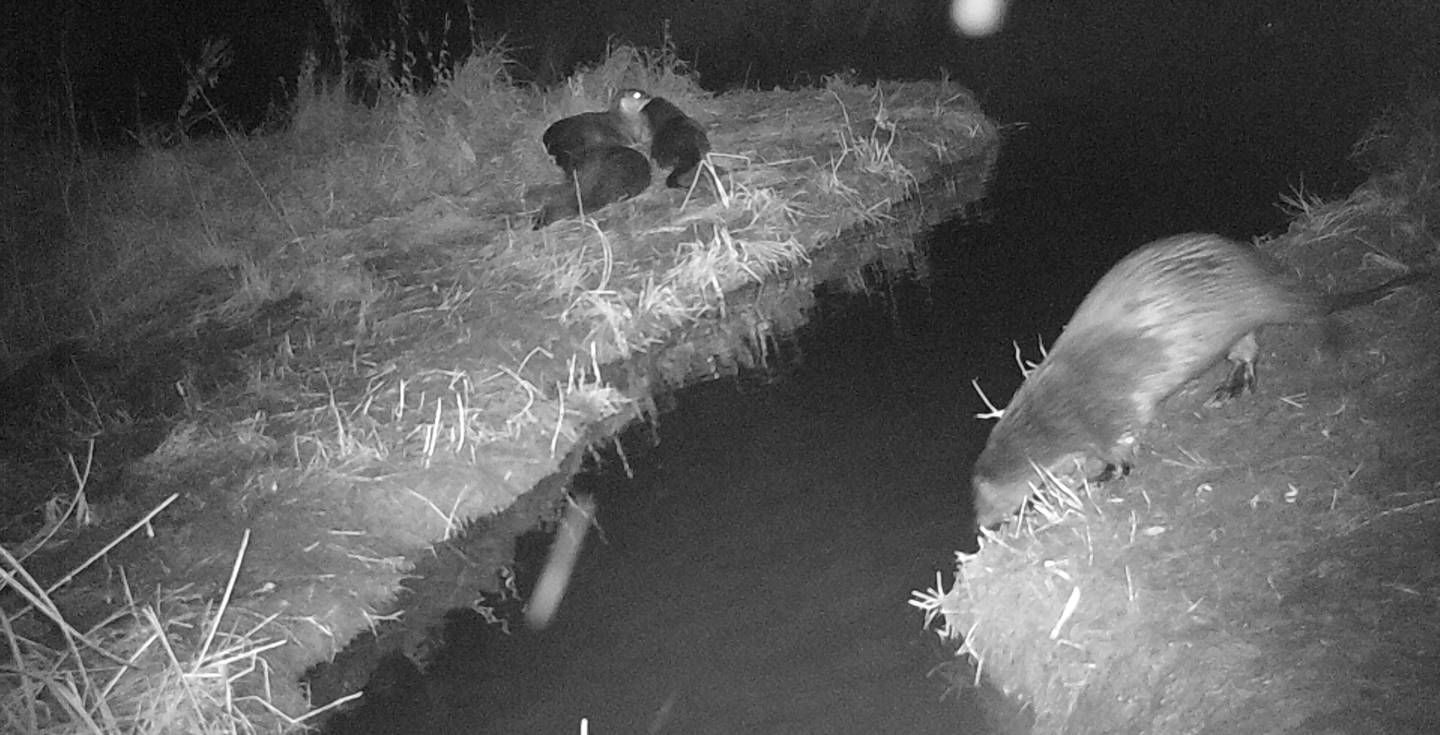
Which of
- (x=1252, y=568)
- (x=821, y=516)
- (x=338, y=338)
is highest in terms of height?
(x=1252, y=568)

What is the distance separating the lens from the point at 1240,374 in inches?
146

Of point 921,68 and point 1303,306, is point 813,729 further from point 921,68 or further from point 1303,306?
point 921,68

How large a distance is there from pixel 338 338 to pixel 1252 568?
4.08m

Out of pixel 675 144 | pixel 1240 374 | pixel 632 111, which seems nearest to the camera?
pixel 1240 374

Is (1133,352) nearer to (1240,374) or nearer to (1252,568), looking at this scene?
(1240,374)

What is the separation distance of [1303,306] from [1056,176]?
3.79 meters

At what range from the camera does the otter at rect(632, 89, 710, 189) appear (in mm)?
6918

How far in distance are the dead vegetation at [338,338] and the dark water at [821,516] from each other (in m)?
0.40

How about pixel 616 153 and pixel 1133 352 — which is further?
pixel 616 153

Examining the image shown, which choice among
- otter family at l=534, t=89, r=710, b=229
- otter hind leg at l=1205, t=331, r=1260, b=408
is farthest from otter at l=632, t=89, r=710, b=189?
otter hind leg at l=1205, t=331, r=1260, b=408

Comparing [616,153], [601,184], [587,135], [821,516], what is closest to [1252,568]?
[821,516]

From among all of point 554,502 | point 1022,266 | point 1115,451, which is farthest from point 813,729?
point 1022,266

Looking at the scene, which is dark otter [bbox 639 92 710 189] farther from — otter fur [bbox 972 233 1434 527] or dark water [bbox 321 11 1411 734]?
otter fur [bbox 972 233 1434 527]

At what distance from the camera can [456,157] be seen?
773cm
